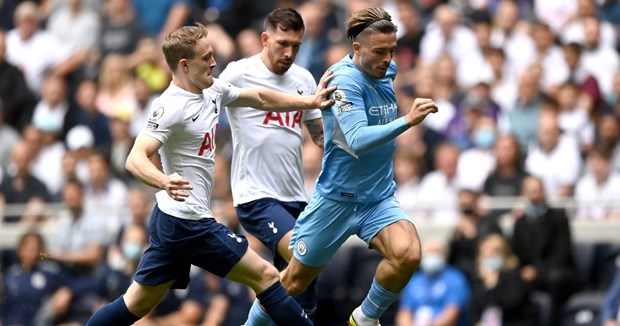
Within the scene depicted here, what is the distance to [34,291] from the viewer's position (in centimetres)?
1797

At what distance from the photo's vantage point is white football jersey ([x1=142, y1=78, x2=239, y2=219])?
11109 mm

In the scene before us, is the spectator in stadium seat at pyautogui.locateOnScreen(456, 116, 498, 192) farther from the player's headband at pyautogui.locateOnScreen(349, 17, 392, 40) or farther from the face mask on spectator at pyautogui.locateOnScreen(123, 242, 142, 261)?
the player's headband at pyautogui.locateOnScreen(349, 17, 392, 40)

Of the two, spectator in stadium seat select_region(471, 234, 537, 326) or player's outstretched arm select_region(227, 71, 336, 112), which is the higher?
player's outstretched arm select_region(227, 71, 336, 112)

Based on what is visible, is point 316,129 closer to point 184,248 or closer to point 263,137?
point 263,137

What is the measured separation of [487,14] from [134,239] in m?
5.55

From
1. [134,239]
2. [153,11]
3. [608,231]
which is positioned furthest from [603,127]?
[153,11]

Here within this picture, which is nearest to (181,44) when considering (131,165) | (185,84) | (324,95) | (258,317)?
(185,84)

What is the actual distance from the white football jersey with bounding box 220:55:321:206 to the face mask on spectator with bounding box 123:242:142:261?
4943 mm

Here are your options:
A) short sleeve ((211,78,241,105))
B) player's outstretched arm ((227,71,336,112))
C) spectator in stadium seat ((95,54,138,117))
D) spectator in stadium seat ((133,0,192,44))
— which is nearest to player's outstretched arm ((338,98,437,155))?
player's outstretched arm ((227,71,336,112))

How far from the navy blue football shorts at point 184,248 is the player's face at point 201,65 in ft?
3.39

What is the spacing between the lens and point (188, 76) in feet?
37.1

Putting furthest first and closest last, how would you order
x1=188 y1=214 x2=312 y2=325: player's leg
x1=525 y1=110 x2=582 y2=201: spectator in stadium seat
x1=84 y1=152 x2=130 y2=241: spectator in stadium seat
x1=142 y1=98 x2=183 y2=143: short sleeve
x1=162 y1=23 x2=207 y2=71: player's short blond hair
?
x1=84 y1=152 x2=130 y2=241: spectator in stadium seat, x1=525 y1=110 x2=582 y2=201: spectator in stadium seat, x1=188 y1=214 x2=312 y2=325: player's leg, x1=162 y1=23 x2=207 y2=71: player's short blond hair, x1=142 y1=98 x2=183 y2=143: short sleeve

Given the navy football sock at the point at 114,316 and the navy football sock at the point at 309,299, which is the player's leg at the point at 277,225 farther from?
the navy football sock at the point at 114,316

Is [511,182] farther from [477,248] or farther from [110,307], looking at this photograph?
[110,307]
